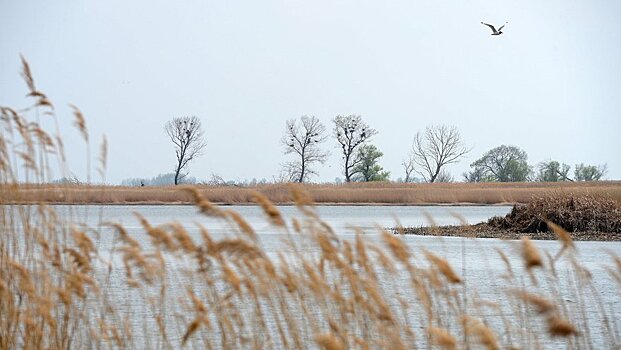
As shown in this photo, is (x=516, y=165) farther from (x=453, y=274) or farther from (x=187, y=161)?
(x=453, y=274)

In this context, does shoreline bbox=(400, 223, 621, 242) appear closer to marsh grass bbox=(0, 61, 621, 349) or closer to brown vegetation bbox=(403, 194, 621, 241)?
brown vegetation bbox=(403, 194, 621, 241)

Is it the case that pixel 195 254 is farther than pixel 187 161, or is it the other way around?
pixel 187 161

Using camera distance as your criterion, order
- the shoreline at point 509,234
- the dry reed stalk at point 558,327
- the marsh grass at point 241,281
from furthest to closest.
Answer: the shoreline at point 509,234 → the marsh grass at point 241,281 → the dry reed stalk at point 558,327

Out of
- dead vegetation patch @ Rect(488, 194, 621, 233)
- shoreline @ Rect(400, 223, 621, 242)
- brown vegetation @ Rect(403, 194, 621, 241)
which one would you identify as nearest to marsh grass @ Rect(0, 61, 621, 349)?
shoreline @ Rect(400, 223, 621, 242)

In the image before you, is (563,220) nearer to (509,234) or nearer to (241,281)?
(509,234)

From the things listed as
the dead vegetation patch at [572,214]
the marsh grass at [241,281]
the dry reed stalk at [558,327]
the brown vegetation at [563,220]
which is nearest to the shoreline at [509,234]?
the brown vegetation at [563,220]

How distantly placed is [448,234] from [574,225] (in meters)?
2.75

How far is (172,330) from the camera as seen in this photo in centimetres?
735

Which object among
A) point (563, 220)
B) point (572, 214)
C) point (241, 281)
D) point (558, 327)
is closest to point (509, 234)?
point (563, 220)

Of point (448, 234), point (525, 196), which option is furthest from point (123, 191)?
point (448, 234)

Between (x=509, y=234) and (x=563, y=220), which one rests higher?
(x=563, y=220)

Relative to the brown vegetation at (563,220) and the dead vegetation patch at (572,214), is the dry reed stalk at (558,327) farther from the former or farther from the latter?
the dead vegetation patch at (572,214)

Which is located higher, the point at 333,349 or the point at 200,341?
the point at 333,349

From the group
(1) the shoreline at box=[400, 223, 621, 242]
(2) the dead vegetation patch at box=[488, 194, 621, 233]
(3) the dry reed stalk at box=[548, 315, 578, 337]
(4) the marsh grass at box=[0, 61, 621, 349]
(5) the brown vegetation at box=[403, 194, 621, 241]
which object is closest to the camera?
(3) the dry reed stalk at box=[548, 315, 578, 337]
